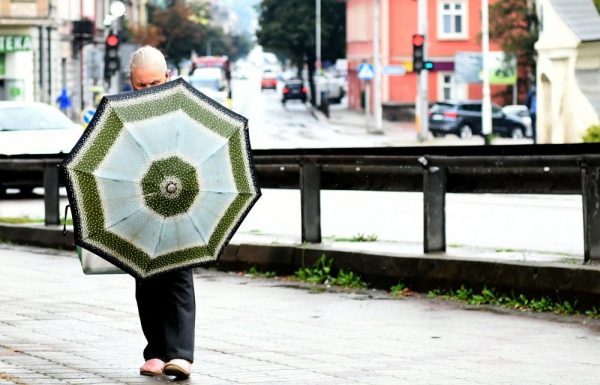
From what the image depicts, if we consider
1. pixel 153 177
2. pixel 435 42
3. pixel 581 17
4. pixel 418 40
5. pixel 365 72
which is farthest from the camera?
pixel 435 42

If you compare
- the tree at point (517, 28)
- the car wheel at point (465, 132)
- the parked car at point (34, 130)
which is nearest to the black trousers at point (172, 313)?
the parked car at point (34, 130)

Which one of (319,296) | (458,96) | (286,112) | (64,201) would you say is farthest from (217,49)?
(319,296)

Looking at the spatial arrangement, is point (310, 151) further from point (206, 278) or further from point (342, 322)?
point (342, 322)

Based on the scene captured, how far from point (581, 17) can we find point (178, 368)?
89.0 feet

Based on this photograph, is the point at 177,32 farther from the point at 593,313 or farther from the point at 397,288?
the point at 593,313

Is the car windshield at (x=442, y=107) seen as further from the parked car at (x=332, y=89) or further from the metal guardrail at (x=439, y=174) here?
the parked car at (x=332, y=89)

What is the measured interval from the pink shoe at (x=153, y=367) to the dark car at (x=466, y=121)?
149ft

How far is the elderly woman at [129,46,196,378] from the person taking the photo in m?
6.31

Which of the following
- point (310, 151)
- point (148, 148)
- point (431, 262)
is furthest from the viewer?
point (310, 151)

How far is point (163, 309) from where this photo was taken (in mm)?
6426

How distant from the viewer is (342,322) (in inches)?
338

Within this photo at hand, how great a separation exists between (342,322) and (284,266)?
2586 millimetres

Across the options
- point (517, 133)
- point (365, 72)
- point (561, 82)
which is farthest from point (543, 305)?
point (365, 72)

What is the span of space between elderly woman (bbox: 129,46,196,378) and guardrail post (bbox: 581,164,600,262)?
3.29m
